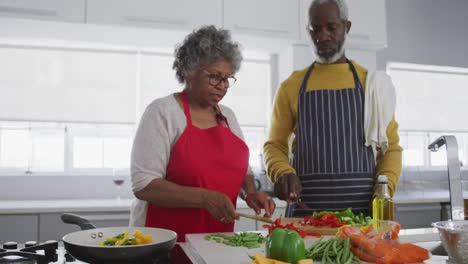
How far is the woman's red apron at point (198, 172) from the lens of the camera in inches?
51.3

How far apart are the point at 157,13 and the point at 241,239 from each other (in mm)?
1790

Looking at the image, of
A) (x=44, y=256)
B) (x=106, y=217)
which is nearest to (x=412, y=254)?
(x=44, y=256)

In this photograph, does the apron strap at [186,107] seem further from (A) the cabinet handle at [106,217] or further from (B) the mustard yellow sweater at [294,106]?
(A) the cabinet handle at [106,217]

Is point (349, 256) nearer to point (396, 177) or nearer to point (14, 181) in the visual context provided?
point (396, 177)

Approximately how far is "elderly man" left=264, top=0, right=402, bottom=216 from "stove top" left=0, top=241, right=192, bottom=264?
0.52m

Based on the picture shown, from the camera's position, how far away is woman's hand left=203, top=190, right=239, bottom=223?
1.15 m

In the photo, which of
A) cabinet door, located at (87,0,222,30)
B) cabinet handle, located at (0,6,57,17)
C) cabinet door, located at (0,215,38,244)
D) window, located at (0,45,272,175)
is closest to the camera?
cabinet door, located at (0,215,38,244)

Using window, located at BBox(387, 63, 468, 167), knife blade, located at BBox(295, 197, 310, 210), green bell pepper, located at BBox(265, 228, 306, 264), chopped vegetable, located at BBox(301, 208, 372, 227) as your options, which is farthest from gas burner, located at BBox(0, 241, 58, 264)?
window, located at BBox(387, 63, 468, 167)

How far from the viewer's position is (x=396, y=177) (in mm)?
1488

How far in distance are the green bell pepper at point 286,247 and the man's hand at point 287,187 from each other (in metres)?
0.55

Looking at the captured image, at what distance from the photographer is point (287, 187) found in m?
1.42

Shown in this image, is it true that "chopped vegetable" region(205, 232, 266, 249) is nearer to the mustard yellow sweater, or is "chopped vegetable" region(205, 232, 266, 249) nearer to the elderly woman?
the elderly woman

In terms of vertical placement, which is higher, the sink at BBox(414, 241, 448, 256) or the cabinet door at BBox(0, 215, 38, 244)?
the sink at BBox(414, 241, 448, 256)

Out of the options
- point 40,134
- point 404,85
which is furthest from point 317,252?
point 404,85
